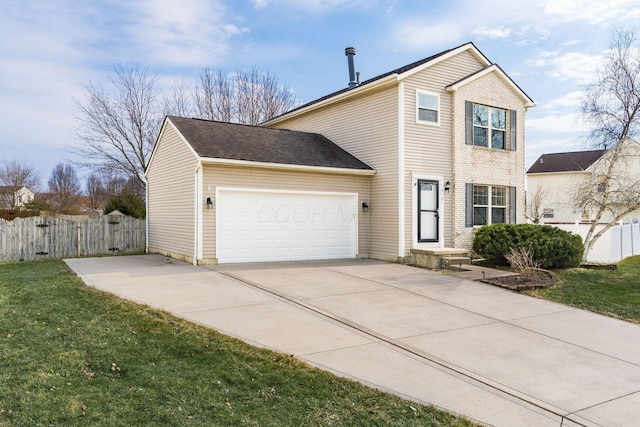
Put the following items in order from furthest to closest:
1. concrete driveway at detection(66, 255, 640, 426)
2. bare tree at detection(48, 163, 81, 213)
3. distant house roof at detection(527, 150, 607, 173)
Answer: bare tree at detection(48, 163, 81, 213)
distant house roof at detection(527, 150, 607, 173)
concrete driveway at detection(66, 255, 640, 426)

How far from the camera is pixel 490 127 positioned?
1487 cm

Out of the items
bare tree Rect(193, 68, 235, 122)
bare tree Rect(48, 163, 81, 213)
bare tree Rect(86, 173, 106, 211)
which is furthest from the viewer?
bare tree Rect(48, 163, 81, 213)

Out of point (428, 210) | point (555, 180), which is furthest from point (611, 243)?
point (555, 180)

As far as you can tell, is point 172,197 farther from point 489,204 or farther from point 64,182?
point 64,182

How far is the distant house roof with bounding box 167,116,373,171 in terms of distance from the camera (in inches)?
488

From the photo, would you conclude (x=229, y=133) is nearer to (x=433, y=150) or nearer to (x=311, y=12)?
(x=311, y=12)

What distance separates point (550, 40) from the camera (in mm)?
13000

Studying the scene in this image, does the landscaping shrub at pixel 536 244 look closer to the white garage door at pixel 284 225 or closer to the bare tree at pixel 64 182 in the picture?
the white garage door at pixel 284 225

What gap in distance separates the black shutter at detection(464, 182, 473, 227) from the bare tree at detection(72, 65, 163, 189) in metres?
17.8

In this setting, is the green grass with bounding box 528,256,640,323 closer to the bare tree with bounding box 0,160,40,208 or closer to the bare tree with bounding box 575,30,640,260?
the bare tree with bounding box 575,30,640,260

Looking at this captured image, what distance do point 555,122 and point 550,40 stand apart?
5.31 metres

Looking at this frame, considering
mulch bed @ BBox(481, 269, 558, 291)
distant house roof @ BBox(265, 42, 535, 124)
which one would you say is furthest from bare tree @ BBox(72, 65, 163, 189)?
mulch bed @ BBox(481, 269, 558, 291)

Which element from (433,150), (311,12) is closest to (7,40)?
(311,12)

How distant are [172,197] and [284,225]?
384 centimetres
